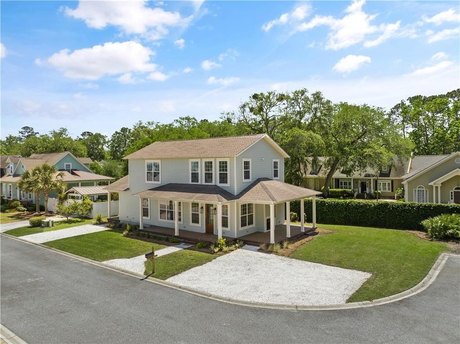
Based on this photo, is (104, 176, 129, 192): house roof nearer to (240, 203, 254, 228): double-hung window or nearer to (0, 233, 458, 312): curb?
(240, 203, 254, 228): double-hung window

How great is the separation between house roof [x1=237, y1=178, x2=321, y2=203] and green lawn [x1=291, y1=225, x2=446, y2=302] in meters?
3.06

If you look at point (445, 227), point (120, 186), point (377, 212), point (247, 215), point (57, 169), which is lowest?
point (445, 227)

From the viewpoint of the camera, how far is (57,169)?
137ft

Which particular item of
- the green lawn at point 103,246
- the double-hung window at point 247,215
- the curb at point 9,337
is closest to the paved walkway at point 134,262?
the green lawn at point 103,246

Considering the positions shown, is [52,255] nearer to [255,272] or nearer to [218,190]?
[218,190]

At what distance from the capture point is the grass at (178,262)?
51.0ft

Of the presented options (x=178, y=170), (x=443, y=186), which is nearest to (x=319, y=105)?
(x=443, y=186)

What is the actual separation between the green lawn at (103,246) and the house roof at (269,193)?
20.0 feet

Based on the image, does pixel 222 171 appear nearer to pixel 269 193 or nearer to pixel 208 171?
pixel 208 171

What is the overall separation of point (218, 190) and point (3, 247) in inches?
575

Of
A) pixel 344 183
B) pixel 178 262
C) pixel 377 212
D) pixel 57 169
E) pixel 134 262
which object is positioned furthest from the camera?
pixel 344 183

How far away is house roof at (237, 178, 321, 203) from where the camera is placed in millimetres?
20202

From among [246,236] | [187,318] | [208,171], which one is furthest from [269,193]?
[187,318]

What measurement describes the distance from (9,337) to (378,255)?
1615 centimetres
